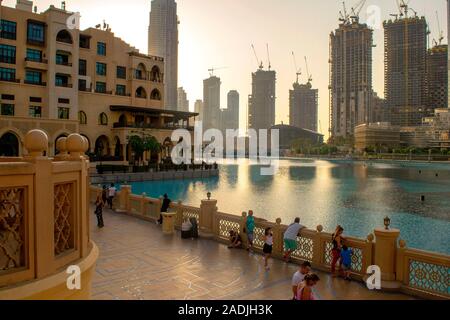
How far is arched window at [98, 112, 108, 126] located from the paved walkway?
4934 centimetres

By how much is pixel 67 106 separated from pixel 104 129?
26.0ft

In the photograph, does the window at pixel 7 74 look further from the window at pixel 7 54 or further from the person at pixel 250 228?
the person at pixel 250 228

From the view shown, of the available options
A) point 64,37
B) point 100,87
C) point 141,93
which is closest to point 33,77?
point 64,37

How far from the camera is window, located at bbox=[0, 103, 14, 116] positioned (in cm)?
5000

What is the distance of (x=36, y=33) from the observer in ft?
177

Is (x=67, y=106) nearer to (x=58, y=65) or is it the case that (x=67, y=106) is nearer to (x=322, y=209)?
(x=58, y=65)

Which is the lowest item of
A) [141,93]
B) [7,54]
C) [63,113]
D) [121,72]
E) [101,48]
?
[63,113]

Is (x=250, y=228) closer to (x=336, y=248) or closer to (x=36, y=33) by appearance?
(x=336, y=248)

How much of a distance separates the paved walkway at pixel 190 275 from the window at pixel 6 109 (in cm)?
4280

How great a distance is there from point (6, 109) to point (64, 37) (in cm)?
1439

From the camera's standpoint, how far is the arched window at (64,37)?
5619cm

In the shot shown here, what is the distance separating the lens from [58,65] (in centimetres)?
5525

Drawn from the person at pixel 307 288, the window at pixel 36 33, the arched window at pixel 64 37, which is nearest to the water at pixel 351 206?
the person at pixel 307 288
